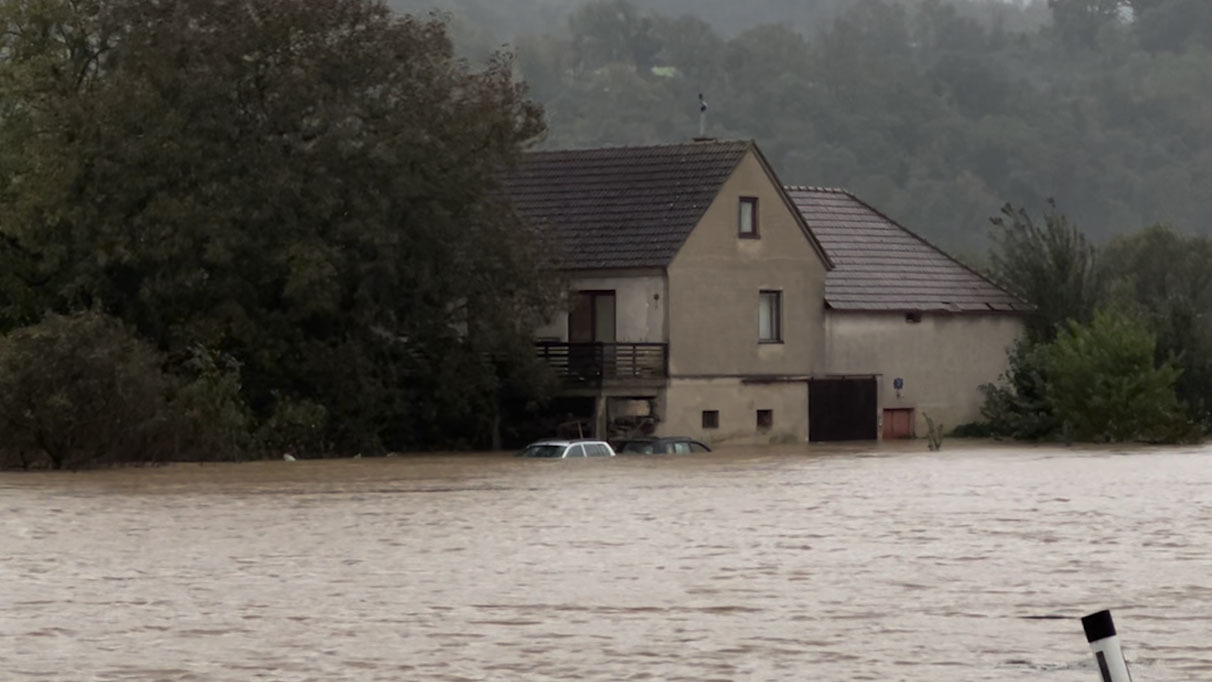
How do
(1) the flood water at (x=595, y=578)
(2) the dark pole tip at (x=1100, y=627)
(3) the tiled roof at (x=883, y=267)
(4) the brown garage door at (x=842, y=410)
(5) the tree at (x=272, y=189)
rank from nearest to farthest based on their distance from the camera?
(2) the dark pole tip at (x=1100, y=627)
(1) the flood water at (x=595, y=578)
(5) the tree at (x=272, y=189)
(4) the brown garage door at (x=842, y=410)
(3) the tiled roof at (x=883, y=267)

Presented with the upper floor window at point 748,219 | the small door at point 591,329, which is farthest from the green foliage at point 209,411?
the upper floor window at point 748,219

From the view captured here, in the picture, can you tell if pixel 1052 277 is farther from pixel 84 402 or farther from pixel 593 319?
pixel 84 402

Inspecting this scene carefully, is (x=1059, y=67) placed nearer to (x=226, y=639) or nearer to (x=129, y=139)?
(x=129, y=139)

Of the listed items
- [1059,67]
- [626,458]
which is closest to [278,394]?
[626,458]

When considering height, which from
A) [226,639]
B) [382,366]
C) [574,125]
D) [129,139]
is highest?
[574,125]

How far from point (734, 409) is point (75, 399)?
20.1 metres

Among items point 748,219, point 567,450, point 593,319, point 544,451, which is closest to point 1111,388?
point 748,219

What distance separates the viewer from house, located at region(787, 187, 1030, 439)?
63.8 meters

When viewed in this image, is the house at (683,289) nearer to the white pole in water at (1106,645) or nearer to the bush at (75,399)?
the bush at (75,399)

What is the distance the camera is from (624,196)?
60531 mm

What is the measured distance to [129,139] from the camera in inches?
1993

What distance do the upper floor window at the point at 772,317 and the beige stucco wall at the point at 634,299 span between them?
3.75 meters

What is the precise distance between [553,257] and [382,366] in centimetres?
525

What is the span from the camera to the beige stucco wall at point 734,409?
58469mm
